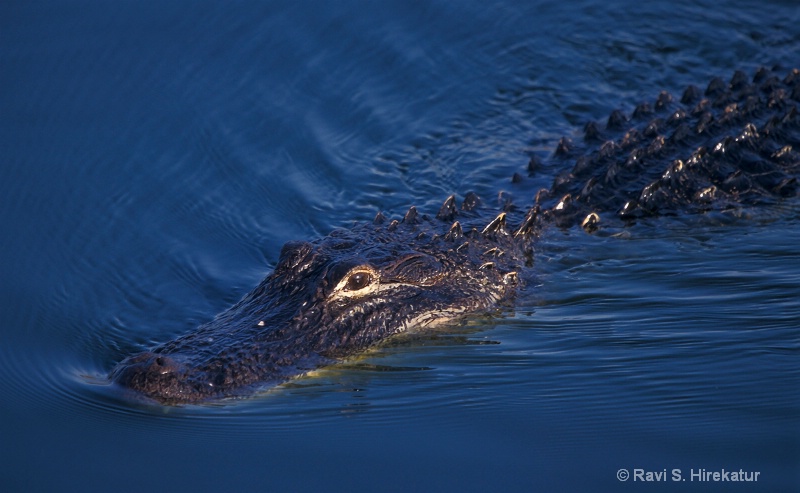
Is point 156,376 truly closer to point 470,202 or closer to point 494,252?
point 494,252

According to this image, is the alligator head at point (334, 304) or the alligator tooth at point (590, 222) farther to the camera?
the alligator tooth at point (590, 222)

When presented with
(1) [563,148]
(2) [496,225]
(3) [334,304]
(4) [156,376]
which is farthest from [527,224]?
(4) [156,376]

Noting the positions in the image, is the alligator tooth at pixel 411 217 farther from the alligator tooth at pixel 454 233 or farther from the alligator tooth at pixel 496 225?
the alligator tooth at pixel 496 225

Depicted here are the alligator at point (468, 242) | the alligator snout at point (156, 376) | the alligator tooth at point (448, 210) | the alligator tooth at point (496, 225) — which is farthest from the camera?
the alligator tooth at point (448, 210)

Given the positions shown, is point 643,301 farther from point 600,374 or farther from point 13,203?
point 13,203

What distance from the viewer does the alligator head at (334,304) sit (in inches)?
243

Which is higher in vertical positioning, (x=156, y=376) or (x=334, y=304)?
(x=334, y=304)

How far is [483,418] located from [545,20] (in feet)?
24.2

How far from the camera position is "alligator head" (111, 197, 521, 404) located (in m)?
6.18

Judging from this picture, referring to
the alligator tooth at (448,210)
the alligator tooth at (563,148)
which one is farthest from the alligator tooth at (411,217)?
the alligator tooth at (563,148)

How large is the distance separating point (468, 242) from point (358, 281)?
1.16 meters

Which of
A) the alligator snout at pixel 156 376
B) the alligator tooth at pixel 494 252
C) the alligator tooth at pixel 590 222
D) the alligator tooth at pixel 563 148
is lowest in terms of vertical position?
the alligator snout at pixel 156 376

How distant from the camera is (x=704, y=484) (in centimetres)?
527

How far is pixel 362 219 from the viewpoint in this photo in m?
8.80
